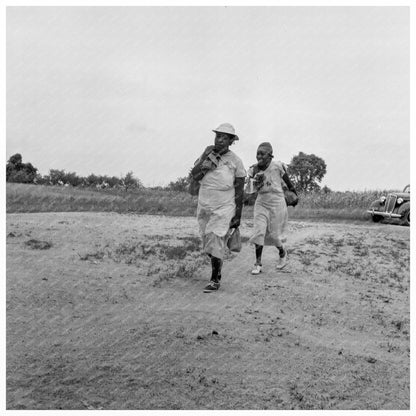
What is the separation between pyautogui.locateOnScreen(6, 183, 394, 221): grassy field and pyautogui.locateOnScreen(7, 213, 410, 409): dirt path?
6.46 m

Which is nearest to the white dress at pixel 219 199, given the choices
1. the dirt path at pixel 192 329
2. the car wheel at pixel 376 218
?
the dirt path at pixel 192 329

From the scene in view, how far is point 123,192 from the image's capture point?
2416 cm

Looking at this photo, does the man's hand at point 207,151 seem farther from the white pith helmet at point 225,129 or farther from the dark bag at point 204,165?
the white pith helmet at point 225,129

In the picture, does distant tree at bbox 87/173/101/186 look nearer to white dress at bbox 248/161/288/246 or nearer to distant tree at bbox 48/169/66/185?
distant tree at bbox 48/169/66/185

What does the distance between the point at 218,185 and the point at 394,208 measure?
11474 mm

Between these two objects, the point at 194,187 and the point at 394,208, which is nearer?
the point at 194,187

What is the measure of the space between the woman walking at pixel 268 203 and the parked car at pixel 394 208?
30.9 feet

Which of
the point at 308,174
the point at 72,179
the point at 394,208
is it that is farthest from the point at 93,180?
the point at 394,208

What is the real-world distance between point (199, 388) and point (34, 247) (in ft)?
17.7

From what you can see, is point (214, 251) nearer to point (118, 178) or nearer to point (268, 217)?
point (268, 217)

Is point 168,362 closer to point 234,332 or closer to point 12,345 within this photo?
point 234,332

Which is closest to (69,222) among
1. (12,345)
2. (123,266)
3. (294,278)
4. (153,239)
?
(153,239)

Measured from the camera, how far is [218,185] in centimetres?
740

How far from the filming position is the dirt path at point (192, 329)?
17.0ft
